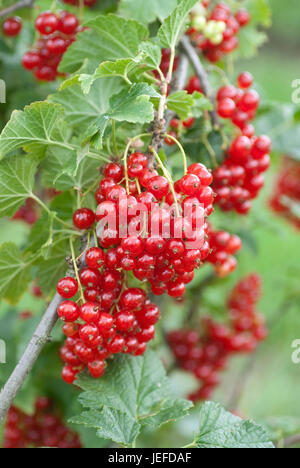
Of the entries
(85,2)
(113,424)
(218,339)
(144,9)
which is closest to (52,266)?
(113,424)

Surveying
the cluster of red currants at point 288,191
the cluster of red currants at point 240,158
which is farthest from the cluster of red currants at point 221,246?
the cluster of red currants at point 288,191

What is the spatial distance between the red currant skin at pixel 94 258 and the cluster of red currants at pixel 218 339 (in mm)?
854

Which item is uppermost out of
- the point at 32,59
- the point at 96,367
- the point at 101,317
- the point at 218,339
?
the point at 32,59

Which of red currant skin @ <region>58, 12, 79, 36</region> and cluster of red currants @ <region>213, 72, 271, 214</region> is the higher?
red currant skin @ <region>58, 12, 79, 36</region>

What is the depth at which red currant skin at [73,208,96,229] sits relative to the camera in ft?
2.57

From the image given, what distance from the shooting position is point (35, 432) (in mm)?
1223

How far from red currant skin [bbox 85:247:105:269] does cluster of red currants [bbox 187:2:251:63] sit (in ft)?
1.81

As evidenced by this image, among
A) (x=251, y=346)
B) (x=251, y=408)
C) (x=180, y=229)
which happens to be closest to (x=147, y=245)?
(x=180, y=229)

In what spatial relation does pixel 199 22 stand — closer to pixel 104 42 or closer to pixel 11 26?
Answer: pixel 104 42

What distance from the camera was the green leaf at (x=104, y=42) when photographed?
2.72ft

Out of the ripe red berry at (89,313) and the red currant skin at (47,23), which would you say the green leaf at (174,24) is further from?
the ripe red berry at (89,313)

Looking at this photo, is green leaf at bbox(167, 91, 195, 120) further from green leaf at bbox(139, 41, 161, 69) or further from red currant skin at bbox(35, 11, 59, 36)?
red currant skin at bbox(35, 11, 59, 36)

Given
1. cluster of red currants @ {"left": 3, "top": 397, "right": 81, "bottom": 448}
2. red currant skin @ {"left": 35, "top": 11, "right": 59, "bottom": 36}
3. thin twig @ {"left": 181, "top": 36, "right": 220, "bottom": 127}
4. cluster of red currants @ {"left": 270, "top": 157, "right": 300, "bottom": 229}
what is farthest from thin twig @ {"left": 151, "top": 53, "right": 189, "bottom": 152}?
cluster of red currants @ {"left": 270, "top": 157, "right": 300, "bottom": 229}

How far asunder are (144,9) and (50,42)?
185 millimetres
